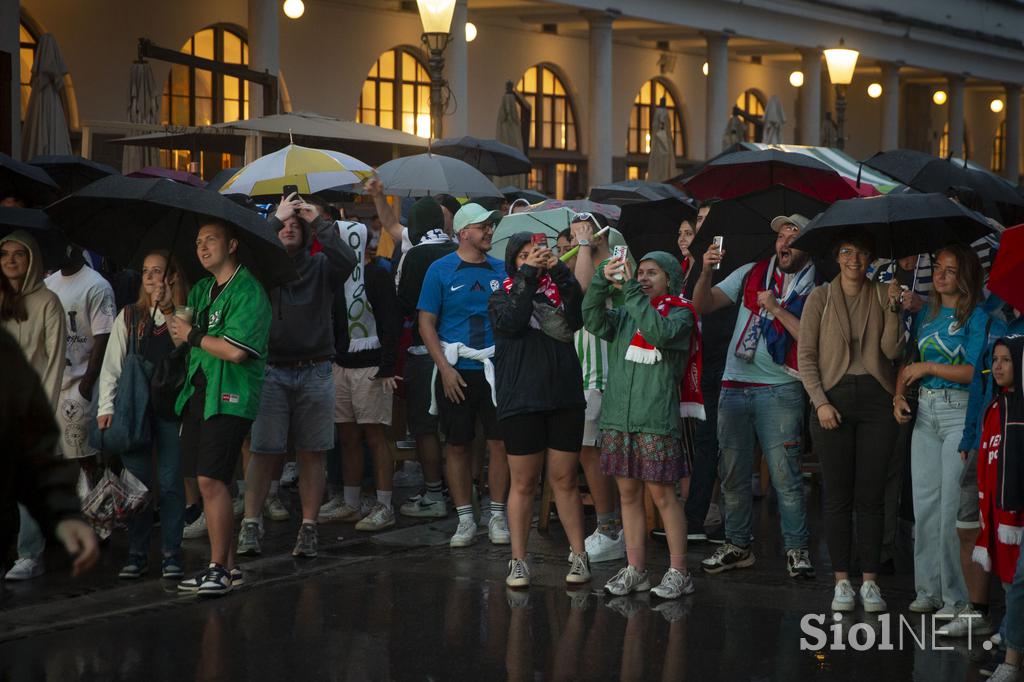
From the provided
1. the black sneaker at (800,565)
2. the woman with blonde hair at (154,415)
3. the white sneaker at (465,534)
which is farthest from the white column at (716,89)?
the woman with blonde hair at (154,415)

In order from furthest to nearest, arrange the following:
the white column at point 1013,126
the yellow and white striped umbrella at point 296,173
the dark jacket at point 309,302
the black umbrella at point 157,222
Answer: the white column at point 1013,126
the yellow and white striped umbrella at point 296,173
the dark jacket at point 309,302
the black umbrella at point 157,222

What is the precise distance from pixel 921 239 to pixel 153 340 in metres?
4.20

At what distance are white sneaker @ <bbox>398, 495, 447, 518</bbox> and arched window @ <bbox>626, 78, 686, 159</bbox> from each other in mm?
26353

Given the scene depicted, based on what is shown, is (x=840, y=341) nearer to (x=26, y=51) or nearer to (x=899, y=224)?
(x=899, y=224)

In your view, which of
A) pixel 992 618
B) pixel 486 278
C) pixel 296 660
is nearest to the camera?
pixel 296 660

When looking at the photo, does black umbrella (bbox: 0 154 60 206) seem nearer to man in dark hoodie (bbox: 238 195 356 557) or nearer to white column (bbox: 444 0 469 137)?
man in dark hoodie (bbox: 238 195 356 557)

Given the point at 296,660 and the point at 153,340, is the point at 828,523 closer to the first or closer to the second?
the point at 296,660

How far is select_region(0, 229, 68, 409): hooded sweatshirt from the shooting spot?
7930 mm

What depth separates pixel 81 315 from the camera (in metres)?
8.70

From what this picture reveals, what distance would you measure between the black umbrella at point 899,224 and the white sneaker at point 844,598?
1.75m

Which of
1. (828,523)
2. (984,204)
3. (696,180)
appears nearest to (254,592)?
(828,523)

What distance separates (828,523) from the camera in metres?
7.58

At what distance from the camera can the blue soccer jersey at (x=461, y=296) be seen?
9109mm

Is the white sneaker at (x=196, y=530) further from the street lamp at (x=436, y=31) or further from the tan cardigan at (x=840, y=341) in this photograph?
the street lamp at (x=436, y=31)
